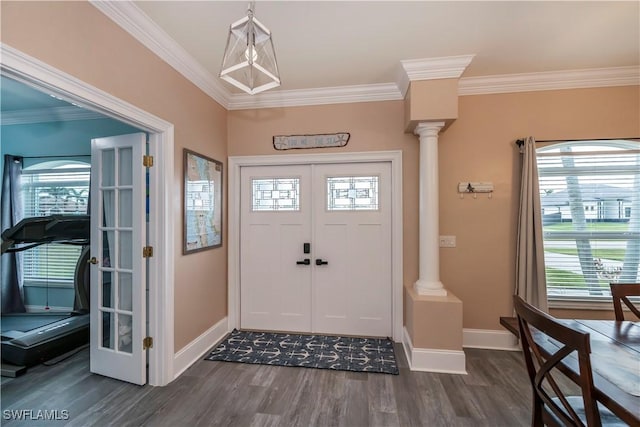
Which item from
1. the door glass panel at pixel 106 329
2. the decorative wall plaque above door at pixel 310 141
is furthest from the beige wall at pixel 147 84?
the decorative wall plaque above door at pixel 310 141

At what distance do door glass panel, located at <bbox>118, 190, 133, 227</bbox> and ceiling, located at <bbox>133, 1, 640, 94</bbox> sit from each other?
4.42 feet

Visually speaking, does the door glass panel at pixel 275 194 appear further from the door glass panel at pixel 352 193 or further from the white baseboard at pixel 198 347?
the white baseboard at pixel 198 347

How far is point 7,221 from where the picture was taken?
349cm

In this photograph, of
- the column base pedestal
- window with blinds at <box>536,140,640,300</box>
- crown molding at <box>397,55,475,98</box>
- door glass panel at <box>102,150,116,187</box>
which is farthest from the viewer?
window with blinds at <box>536,140,640,300</box>

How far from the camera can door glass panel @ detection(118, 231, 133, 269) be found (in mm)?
2240

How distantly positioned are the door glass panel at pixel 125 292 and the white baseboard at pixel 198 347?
24.0 inches

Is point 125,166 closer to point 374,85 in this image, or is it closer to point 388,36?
point 388,36

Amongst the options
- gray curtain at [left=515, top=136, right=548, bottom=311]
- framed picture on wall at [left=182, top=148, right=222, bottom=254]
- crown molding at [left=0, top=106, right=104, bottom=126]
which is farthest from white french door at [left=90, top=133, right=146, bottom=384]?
gray curtain at [left=515, top=136, right=548, bottom=311]

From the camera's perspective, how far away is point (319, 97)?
3.03 m

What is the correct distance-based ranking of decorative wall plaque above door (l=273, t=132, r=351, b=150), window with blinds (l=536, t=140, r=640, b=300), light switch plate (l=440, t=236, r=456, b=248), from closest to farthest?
window with blinds (l=536, t=140, r=640, b=300), light switch plate (l=440, t=236, r=456, b=248), decorative wall plaque above door (l=273, t=132, r=351, b=150)

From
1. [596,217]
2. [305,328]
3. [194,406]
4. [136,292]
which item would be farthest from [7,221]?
[596,217]

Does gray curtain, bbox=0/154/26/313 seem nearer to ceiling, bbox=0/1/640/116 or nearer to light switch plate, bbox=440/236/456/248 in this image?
ceiling, bbox=0/1/640/116

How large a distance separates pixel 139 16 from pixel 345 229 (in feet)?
8.31

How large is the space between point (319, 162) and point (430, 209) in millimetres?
1316
